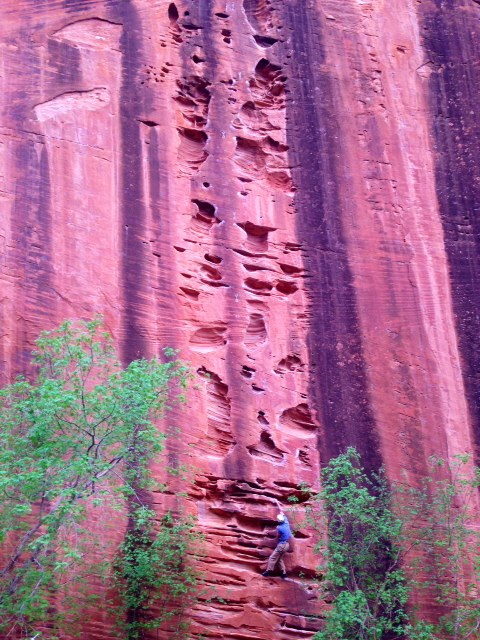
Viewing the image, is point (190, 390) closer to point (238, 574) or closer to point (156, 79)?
point (238, 574)

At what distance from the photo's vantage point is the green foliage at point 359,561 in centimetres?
845

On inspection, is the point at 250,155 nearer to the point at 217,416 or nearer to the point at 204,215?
the point at 204,215

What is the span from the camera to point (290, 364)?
11047 millimetres

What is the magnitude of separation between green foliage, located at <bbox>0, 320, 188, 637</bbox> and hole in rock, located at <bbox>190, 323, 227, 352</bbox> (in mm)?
1819

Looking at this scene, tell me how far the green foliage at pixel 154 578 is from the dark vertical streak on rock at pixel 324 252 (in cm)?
220

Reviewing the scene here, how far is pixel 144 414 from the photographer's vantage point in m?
8.20

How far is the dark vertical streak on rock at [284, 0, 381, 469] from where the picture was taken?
419 inches

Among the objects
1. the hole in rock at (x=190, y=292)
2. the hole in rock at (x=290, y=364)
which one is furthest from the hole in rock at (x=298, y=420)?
the hole in rock at (x=190, y=292)

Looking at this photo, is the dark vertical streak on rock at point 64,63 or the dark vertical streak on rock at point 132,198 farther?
the dark vertical streak on rock at point 64,63

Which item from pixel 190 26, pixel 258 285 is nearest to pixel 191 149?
pixel 190 26

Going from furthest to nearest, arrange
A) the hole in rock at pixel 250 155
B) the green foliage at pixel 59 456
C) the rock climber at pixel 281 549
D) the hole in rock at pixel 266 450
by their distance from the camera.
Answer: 1. the hole in rock at pixel 250 155
2. the hole in rock at pixel 266 450
3. the rock climber at pixel 281 549
4. the green foliage at pixel 59 456

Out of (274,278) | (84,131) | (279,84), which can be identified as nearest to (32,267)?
(84,131)

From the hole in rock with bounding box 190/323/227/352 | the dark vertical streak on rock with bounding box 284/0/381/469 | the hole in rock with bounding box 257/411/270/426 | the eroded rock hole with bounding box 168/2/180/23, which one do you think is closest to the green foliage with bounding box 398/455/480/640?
the dark vertical streak on rock with bounding box 284/0/381/469

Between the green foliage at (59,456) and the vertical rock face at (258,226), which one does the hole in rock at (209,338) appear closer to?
the vertical rock face at (258,226)
